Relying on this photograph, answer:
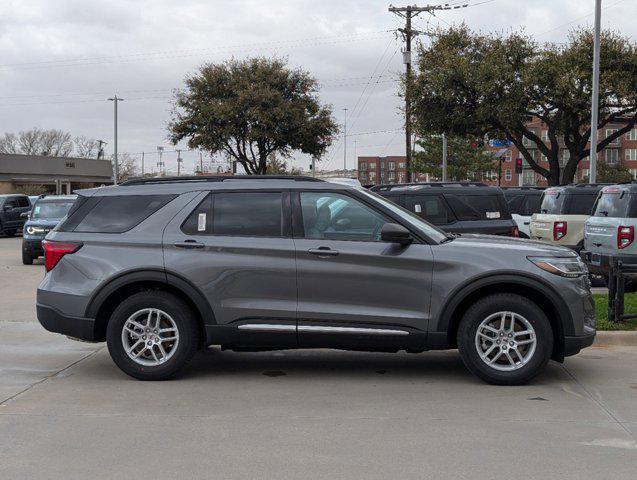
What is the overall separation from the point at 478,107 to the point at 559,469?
1065 inches

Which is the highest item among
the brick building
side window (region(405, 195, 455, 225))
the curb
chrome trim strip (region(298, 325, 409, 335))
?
the brick building

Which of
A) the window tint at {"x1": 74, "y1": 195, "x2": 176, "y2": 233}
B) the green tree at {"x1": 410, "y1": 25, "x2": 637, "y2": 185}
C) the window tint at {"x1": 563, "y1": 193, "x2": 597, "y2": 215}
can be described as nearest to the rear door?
the window tint at {"x1": 74, "y1": 195, "x2": 176, "y2": 233}

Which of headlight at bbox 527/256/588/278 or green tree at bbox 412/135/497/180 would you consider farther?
green tree at bbox 412/135/497/180

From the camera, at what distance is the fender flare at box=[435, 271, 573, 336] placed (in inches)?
259

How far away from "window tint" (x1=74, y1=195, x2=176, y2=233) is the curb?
16.4ft

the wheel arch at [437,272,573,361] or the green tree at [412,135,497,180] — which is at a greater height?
the green tree at [412,135,497,180]

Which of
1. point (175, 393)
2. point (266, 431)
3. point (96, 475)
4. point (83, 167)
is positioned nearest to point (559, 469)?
point (266, 431)

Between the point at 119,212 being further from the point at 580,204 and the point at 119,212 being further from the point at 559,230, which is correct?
the point at 580,204

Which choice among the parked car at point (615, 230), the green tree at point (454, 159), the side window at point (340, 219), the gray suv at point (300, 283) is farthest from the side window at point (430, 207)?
the green tree at point (454, 159)

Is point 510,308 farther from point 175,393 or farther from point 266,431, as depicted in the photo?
point 175,393

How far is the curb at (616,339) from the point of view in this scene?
8.51 m

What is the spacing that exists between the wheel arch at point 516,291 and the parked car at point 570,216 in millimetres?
8582

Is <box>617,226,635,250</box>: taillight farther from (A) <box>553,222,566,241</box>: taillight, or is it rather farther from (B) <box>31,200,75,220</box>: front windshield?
(B) <box>31,200,75,220</box>: front windshield

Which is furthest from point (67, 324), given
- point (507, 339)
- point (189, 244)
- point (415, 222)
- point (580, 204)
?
point (580, 204)
